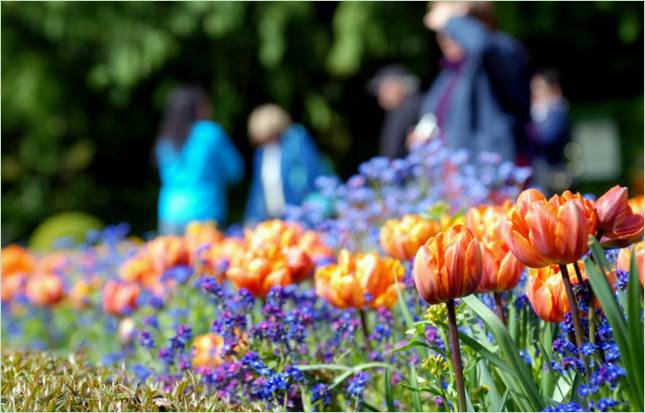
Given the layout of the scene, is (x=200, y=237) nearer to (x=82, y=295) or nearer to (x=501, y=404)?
(x=82, y=295)

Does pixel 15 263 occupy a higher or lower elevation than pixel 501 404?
higher

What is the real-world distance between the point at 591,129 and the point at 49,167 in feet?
27.4

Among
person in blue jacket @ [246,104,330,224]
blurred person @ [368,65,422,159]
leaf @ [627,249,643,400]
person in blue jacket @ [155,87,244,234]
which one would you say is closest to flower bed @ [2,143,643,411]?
leaf @ [627,249,643,400]

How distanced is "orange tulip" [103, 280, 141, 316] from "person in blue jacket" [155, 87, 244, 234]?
264cm

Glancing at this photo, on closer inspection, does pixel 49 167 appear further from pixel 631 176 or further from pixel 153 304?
pixel 153 304

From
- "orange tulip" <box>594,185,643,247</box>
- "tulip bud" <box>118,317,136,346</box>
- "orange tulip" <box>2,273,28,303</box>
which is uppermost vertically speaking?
"orange tulip" <box>2,273,28,303</box>

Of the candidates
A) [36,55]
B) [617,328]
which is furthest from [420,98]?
[36,55]

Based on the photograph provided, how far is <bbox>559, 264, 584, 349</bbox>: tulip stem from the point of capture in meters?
1.59

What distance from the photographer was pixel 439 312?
175 cm

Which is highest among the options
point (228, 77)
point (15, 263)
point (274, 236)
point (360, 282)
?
point (228, 77)

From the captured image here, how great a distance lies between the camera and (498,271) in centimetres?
180

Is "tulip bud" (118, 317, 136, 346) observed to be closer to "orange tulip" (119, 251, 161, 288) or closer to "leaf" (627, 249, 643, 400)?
"orange tulip" (119, 251, 161, 288)

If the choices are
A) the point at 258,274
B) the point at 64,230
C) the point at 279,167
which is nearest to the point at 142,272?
the point at 258,274

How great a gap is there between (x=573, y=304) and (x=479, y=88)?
3.13 metres
